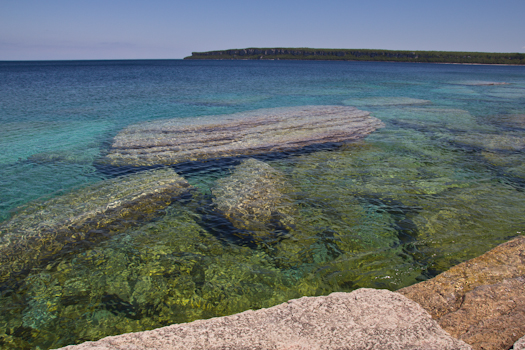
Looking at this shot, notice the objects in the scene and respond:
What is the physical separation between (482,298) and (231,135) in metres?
15.4

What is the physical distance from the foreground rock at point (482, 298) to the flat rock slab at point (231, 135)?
11.2 m

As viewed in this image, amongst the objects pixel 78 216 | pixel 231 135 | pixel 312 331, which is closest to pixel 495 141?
pixel 231 135

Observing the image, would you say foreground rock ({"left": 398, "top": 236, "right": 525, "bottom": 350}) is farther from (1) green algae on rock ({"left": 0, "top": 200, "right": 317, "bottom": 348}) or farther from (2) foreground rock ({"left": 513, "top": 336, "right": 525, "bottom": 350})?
(1) green algae on rock ({"left": 0, "top": 200, "right": 317, "bottom": 348})

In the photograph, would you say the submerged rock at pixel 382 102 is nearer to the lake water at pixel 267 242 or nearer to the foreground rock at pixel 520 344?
the lake water at pixel 267 242

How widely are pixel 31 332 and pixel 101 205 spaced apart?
4938mm

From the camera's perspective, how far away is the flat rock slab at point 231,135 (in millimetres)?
15844

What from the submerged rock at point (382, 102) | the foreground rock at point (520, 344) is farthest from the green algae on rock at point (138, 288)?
the submerged rock at point (382, 102)

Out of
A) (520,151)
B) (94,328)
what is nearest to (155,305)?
(94,328)

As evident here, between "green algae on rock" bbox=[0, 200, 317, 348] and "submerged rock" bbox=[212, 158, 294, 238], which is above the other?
"submerged rock" bbox=[212, 158, 294, 238]

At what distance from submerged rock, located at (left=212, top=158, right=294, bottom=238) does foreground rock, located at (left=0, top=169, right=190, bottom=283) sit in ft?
6.57

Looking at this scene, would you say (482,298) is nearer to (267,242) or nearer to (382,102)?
(267,242)

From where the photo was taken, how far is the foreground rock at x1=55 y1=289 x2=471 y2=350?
4.41m

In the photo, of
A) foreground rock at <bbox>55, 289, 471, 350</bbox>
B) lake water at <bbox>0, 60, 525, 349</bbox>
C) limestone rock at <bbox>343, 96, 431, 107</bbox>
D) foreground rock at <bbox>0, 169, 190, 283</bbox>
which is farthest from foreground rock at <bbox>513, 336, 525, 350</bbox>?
limestone rock at <bbox>343, 96, 431, 107</bbox>

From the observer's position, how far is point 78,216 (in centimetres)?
943
